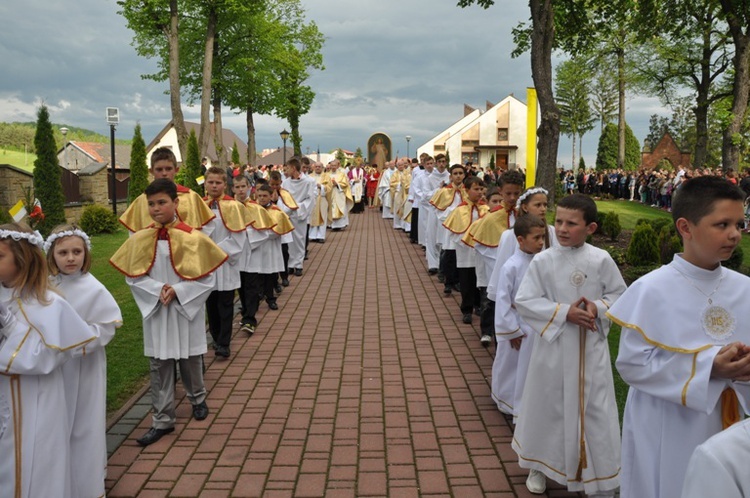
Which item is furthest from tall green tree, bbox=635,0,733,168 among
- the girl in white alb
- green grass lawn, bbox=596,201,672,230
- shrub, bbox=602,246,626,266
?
the girl in white alb

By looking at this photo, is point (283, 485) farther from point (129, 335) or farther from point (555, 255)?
point (129, 335)

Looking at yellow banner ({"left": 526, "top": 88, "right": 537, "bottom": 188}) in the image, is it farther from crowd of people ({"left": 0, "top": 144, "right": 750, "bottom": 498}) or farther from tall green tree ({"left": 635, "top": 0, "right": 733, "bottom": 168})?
tall green tree ({"left": 635, "top": 0, "right": 733, "bottom": 168})

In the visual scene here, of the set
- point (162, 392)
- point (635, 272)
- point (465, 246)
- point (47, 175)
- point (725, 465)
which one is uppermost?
point (47, 175)

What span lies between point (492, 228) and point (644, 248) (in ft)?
19.4

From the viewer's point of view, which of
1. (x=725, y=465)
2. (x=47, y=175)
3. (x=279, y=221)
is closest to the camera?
(x=725, y=465)

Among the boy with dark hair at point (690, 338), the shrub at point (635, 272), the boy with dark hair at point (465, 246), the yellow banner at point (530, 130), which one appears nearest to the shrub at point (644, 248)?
the shrub at point (635, 272)

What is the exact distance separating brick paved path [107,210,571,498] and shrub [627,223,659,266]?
464cm

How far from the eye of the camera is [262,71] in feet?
115

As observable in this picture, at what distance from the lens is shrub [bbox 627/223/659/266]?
11.7 meters

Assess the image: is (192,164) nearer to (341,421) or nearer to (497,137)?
(341,421)

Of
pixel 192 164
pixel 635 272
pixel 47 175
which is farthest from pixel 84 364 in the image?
pixel 192 164

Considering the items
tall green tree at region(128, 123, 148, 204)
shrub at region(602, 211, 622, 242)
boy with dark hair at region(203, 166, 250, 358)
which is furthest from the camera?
tall green tree at region(128, 123, 148, 204)

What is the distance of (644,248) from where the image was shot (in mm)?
11766

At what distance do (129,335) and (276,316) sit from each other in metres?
2.00
